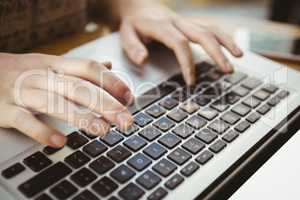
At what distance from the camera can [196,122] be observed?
473 millimetres

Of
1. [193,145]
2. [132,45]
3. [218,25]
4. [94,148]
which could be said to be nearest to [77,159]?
[94,148]

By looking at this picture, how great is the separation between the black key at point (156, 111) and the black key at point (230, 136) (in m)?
0.08

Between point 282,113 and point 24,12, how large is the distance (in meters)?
0.38

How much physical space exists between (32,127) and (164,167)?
0.46ft

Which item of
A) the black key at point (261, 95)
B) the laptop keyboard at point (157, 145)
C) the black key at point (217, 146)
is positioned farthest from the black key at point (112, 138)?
the black key at point (261, 95)

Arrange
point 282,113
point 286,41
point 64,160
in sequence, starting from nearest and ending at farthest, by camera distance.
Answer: point 64,160 → point 282,113 → point 286,41

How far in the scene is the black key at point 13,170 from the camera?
1.23 ft

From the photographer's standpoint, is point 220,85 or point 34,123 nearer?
point 34,123

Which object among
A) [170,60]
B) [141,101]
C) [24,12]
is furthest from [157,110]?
[24,12]

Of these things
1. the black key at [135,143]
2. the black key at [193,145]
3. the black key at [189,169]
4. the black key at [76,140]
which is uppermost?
the black key at [76,140]

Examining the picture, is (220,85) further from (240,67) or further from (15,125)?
(15,125)

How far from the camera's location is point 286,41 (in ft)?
2.34

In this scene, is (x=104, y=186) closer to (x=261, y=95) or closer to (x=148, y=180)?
(x=148, y=180)

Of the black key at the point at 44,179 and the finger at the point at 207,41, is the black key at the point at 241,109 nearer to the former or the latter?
the finger at the point at 207,41
